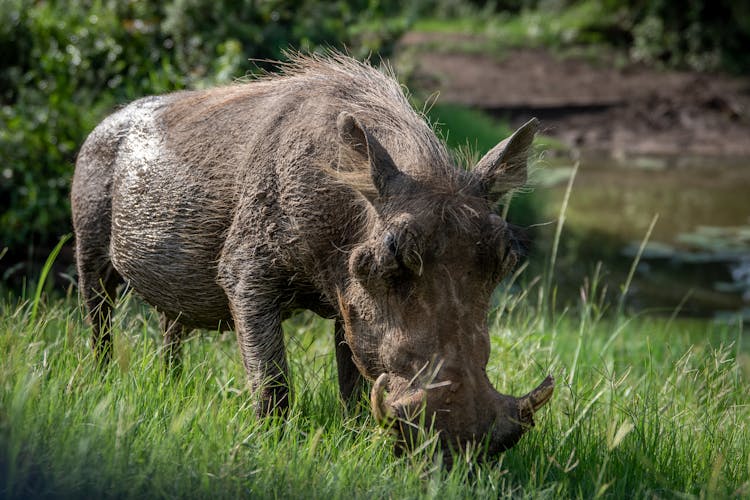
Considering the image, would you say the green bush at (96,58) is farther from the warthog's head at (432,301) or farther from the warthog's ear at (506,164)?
the warthog's head at (432,301)

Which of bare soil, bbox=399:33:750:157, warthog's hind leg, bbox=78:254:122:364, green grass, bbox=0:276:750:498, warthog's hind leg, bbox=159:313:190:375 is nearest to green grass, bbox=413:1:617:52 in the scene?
bare soil, bbox=399:33:750:157

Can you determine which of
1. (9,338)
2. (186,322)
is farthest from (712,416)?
(9,338)

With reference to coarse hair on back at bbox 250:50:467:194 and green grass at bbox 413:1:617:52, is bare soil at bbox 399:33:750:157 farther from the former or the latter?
coarse hair on back at bbox 250:50:467:194

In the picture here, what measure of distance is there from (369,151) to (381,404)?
0.74m

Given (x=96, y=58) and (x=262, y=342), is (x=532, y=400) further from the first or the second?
(x=96, y=58)

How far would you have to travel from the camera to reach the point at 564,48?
18688mm

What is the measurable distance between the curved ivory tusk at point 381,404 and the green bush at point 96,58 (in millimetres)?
4395

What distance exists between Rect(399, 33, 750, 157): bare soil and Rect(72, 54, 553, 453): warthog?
30.3ft

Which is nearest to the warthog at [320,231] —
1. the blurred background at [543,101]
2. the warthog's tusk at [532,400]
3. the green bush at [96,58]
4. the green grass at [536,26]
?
the warthog's tusk at [532,400]

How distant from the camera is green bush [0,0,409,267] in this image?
6.77 meters

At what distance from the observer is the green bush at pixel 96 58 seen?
6770mm

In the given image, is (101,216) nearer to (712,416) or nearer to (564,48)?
(712,416)

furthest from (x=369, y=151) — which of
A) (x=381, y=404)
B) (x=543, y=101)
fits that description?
(x=543, y=101)

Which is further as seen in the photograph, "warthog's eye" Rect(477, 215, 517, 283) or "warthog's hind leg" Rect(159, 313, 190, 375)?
"warthog's hind leg" Rect(159, 313, 190, 375)
